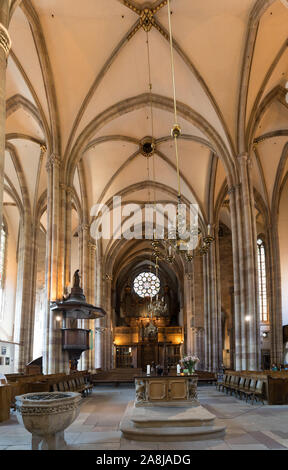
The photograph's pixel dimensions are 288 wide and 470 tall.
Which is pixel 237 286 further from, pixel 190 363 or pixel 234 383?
pixel 190 363

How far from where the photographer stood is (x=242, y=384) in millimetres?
13656

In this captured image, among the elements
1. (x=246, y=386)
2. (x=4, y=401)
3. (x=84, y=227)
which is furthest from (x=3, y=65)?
(x=84, y=227)

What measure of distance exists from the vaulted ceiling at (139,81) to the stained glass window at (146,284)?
77.2 ft

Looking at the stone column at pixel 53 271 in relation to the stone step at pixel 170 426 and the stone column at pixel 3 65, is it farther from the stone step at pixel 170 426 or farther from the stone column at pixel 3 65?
the stone column at pixel 3 65

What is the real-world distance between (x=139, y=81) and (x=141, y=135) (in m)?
4.63

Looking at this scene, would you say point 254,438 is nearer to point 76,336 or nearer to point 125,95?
point 76,336

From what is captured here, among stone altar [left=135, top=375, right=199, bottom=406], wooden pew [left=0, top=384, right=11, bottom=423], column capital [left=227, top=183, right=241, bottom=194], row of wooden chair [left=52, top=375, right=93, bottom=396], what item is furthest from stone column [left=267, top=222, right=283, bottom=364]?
wooden pew [left=0, top=384, right=11, bottom=423]

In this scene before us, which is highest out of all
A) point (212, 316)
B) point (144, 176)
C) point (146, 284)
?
point (144, 176)

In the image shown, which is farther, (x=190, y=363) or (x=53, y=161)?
(x=53, y=161)

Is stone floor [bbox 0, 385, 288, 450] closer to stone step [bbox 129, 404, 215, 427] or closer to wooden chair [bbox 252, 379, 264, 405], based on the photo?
stone step [bbox 129, 404, 215, 427]

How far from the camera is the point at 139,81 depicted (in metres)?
18.1

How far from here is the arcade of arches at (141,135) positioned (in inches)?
576

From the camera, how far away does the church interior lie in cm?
1036
